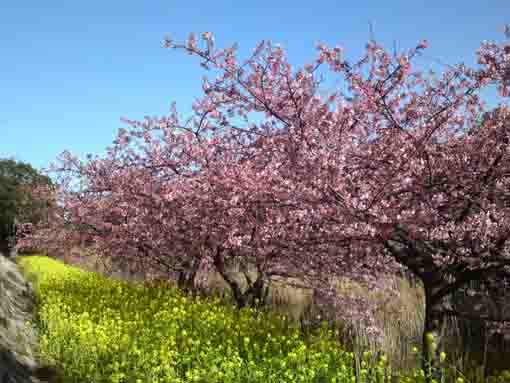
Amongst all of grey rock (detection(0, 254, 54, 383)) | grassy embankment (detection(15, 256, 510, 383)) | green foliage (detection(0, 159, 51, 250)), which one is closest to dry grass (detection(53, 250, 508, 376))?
grassy embankment (detection(15, 256, 510, 383))

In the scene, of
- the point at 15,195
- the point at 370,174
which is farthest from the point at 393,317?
the point at 15,195

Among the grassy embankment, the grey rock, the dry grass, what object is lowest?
the grey rock

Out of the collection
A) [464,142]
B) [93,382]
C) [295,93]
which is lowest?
[93,382]

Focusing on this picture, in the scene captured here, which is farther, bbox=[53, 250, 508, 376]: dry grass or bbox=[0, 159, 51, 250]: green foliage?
bbox=[0, 159, 51, 250]: green foliage

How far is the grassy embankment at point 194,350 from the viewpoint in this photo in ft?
16.4

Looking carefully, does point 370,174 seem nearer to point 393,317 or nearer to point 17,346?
point 393,317

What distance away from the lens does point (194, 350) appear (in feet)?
19.4

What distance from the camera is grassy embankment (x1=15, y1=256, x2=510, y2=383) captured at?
16.4ft

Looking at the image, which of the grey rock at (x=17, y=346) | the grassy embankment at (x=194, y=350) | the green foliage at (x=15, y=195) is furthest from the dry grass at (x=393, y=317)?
the green foliage at (x=15, y=195)

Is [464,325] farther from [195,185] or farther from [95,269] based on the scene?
[95,269]

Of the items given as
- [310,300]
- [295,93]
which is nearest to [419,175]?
[295,93]

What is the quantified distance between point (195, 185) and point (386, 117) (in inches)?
132

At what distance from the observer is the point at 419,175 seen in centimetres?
481

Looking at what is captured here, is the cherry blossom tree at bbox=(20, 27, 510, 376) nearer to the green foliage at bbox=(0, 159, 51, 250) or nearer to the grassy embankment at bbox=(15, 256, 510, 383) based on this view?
the grassy embankment at bbox=(15, 256, 510, 383)
